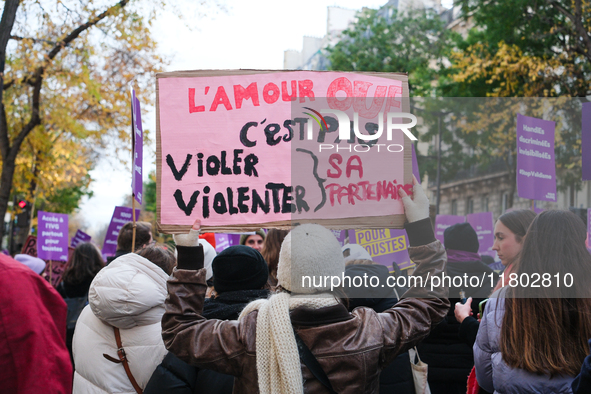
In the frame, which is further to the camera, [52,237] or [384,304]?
[52,237]

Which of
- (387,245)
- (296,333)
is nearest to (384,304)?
(296,333)

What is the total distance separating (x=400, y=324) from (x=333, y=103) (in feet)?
3.94

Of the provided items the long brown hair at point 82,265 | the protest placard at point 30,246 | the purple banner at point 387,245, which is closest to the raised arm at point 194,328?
the long brown hair at point 82,265

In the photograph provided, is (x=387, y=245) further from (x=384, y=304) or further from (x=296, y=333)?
(x=296, y=333)

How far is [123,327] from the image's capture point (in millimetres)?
2994

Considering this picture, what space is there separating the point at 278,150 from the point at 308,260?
2.84 ft

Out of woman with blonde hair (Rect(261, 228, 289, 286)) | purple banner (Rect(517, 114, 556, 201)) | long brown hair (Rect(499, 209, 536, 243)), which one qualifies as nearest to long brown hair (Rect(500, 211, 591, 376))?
long brown hair (Rect(499, 209, 536, 243))

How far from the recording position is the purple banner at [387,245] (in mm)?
5859

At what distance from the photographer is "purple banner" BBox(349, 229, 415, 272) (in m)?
5.86

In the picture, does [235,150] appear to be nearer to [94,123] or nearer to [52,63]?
[52,63]

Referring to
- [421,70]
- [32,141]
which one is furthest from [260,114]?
[421,70]

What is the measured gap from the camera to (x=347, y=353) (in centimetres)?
203

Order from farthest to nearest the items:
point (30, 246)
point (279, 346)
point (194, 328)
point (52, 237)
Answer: point (30, 246) → point (52, 237) → point (194, 328) → point (279, 346)

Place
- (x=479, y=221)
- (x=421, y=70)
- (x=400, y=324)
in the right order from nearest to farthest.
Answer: (x=400, y=324)
(x=479, y=221)
(x=421, y=70)
